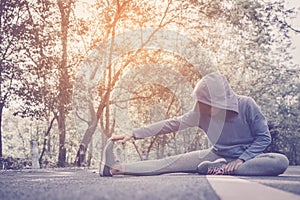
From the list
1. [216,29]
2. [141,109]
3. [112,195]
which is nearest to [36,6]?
[216,29]

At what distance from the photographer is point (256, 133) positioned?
4836 mm

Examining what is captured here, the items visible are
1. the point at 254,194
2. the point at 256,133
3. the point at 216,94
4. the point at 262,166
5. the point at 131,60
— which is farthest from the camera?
the point at 131,60

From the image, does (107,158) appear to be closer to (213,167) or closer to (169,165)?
(169,165)

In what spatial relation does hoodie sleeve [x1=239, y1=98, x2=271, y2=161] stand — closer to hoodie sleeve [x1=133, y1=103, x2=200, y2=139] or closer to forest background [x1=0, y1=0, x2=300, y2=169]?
hoodie sleeve [x1=133, y1=103, x2=200, y2=139]

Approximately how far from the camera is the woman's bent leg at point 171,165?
5.09m

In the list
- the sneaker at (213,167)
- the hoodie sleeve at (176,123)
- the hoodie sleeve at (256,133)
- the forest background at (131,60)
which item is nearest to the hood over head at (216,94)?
the hoodie sleeve at (256,133)

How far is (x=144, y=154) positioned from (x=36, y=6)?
20852mm

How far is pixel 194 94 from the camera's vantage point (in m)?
5.04

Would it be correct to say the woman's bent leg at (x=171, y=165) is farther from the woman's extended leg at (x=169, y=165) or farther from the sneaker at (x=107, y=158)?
the sneaker at (x=107, y=158)

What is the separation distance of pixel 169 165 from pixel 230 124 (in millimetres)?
793

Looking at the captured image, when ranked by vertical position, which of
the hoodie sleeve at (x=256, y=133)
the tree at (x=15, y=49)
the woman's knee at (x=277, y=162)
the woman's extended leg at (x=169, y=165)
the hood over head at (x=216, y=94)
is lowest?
the woman's extended leg at (x=169, y=165)

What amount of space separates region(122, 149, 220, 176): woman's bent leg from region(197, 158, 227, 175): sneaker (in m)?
0.36

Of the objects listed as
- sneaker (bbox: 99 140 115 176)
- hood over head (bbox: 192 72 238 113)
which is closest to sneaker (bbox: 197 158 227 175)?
hood over head (bbox: 192 72 238 113)

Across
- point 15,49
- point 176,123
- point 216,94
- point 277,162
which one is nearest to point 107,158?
point 176,123
